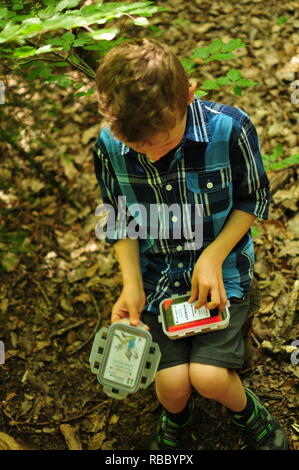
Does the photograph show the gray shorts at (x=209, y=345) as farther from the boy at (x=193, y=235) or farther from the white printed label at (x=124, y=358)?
the white printed label at (x=124, y=358)

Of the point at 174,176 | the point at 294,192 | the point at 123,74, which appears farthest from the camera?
the point at 294,192

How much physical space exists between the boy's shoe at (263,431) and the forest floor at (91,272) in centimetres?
10

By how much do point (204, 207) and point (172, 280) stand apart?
13.9 inches

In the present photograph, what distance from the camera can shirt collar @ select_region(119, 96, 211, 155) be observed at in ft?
5.62

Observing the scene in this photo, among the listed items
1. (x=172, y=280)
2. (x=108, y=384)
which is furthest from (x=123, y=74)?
(x=108, y=384)

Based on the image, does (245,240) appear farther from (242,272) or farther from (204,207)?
(204,207)

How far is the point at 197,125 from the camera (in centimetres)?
173

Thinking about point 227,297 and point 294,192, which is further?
point 294,192

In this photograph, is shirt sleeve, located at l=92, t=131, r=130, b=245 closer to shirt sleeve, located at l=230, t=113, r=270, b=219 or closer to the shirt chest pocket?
the shirt chest pocket

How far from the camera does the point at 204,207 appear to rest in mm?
1869

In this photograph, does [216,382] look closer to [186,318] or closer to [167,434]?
[186,318]

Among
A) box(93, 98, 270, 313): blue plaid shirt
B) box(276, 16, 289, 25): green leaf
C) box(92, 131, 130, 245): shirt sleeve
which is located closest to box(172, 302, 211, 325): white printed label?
box(93, 98, 270, 313): blue plaid shirt

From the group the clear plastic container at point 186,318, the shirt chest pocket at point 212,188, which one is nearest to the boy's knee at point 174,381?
the clear plastic container at point 186,318
